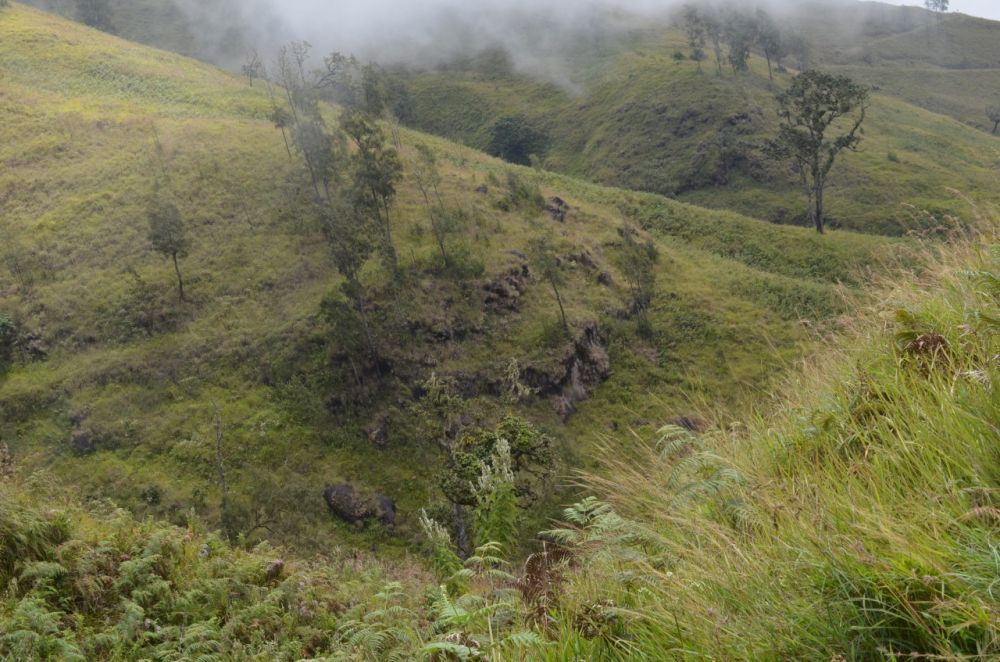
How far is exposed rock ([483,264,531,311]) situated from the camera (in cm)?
3934

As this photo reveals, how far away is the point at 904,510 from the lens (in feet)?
8.18

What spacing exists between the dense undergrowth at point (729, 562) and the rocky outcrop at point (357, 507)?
21.1m

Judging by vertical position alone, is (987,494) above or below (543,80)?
below

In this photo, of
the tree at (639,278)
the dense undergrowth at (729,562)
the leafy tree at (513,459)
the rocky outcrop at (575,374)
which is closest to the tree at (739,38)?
the tree at (639,278)

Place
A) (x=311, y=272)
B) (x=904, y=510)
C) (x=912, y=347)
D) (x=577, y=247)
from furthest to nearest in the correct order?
(x=577, y=247), (x=311, y=272), (x=912, y=347), (x=904, y=510)

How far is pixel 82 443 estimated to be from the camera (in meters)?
29.8

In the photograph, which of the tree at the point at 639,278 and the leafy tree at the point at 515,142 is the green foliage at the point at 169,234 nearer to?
the tree at the point at 639,278

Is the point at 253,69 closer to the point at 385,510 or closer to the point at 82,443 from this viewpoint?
the point at 82,443

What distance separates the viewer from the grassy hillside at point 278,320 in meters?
29.4

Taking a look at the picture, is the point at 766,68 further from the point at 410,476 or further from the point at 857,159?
the point at 410,476

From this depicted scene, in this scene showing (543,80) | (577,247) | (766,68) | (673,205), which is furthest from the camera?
(543,80)

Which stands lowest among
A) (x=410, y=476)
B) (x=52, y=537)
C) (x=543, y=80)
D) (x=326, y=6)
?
(x=410, y=476)

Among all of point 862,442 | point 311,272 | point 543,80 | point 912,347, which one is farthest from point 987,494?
point 543,80

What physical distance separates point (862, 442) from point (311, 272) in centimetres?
3995
